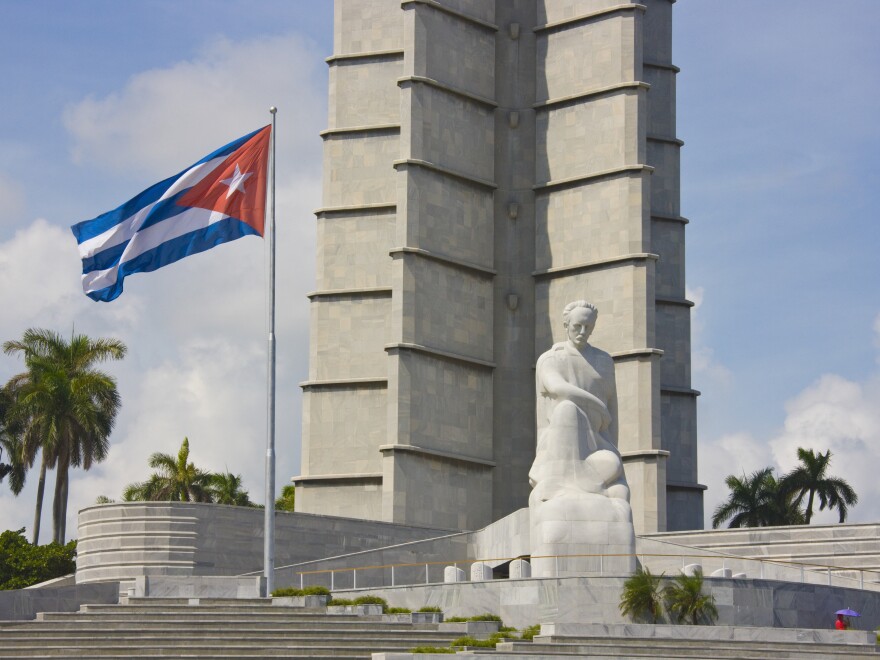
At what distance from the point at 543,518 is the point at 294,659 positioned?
7315mm

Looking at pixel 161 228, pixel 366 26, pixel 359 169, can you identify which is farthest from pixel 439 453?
pixel 161 228

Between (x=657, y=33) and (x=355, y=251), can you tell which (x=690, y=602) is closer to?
(x=355, y=251)

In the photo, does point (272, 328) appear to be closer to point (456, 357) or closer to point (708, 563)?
point (708, 563)

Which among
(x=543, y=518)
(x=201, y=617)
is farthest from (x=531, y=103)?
(x=201, y=617)

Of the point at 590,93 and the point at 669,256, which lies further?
the point at 669,256

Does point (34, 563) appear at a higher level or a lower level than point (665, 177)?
lower

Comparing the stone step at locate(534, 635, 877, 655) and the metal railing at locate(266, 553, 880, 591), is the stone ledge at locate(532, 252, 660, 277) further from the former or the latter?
the stone step at locate(534, 635, 877, 655)

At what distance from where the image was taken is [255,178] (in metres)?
34.5

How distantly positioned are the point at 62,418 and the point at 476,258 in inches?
503

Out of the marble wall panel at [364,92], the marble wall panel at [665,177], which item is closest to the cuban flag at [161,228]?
the marble wall panel at [364,92]

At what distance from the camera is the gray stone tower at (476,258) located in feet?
156

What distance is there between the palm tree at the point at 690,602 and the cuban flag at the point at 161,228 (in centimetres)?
→ 985

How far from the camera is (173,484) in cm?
6091

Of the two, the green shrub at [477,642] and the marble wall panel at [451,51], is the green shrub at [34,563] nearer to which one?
the marble wall panel at [451,51]
